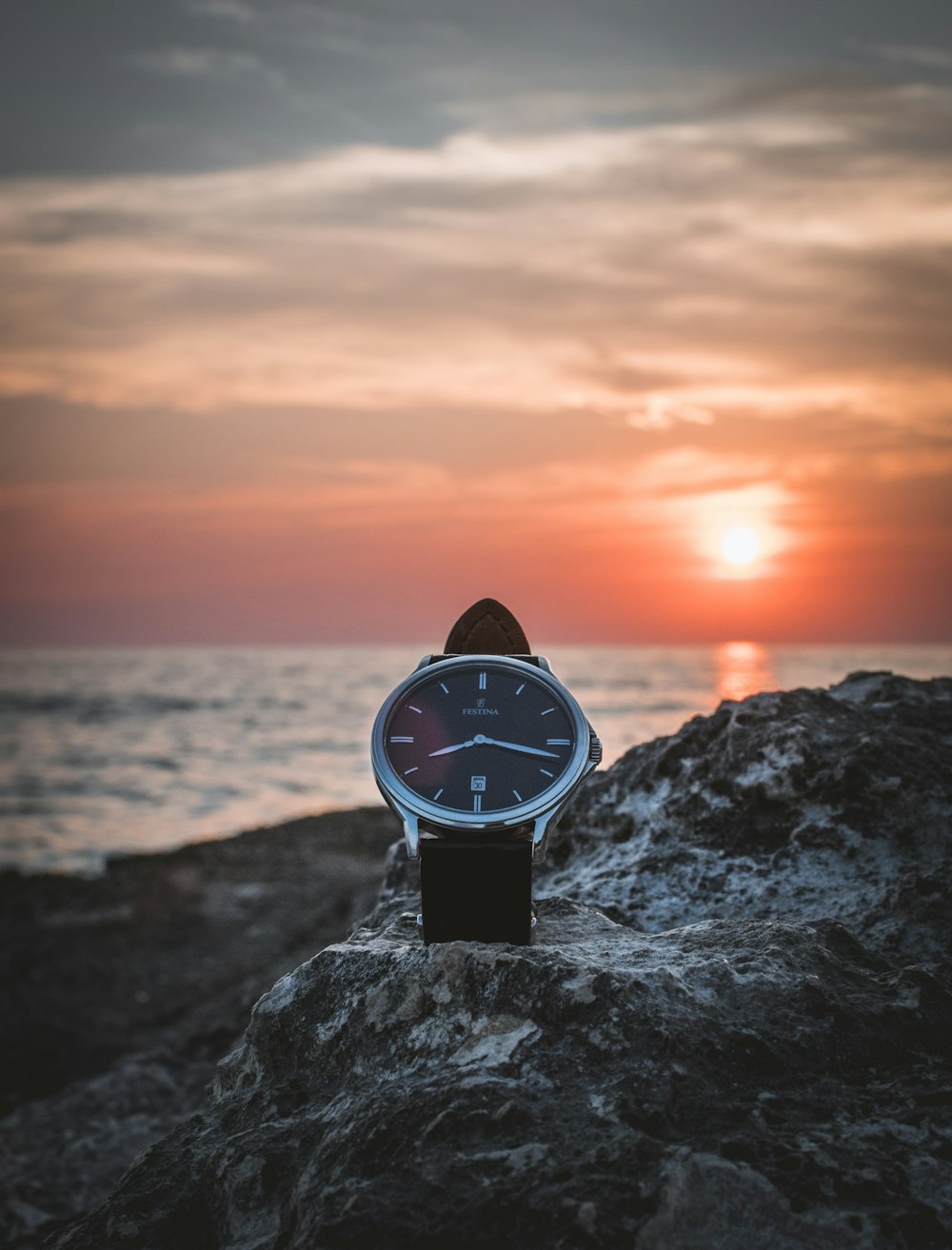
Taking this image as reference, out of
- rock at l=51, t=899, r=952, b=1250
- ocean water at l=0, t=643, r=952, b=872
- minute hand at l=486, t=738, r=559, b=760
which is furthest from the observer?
ocean water at l=0, t=643, r=952, b=872

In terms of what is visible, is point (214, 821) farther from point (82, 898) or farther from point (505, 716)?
point (505, 716)

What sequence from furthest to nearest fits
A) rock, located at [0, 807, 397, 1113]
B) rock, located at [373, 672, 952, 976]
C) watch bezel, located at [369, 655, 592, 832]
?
rock, located at [0, 807, 397, 1113]
rock, located at [373, 672, 952, 976]
watch bezel, located at [369, 655, 592, 832]

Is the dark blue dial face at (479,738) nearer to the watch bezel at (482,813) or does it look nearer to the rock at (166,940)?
the watch bezel at (482,813)

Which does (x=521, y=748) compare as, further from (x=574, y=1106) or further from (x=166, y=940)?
(x=166, y=940)

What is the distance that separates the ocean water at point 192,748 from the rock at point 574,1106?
2.17 m

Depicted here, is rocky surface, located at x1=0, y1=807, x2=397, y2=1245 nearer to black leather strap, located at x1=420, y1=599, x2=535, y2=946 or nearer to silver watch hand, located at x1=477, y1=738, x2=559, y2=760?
black leather strap, located at x1=420, y1=599, x2=535, y2=946

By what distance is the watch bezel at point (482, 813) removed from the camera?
8.82ft

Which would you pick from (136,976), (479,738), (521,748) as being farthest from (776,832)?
(136,976)

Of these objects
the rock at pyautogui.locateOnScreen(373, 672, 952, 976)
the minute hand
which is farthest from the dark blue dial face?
the rock at pyautogui.locateOnScreen(373, 672, 952, 976)

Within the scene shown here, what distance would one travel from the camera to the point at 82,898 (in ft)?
37.6

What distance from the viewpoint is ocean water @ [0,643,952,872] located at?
18.4 m

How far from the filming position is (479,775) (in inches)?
111

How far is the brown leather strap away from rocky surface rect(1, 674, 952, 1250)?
0.82 meters

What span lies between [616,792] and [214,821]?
55.0 feet
